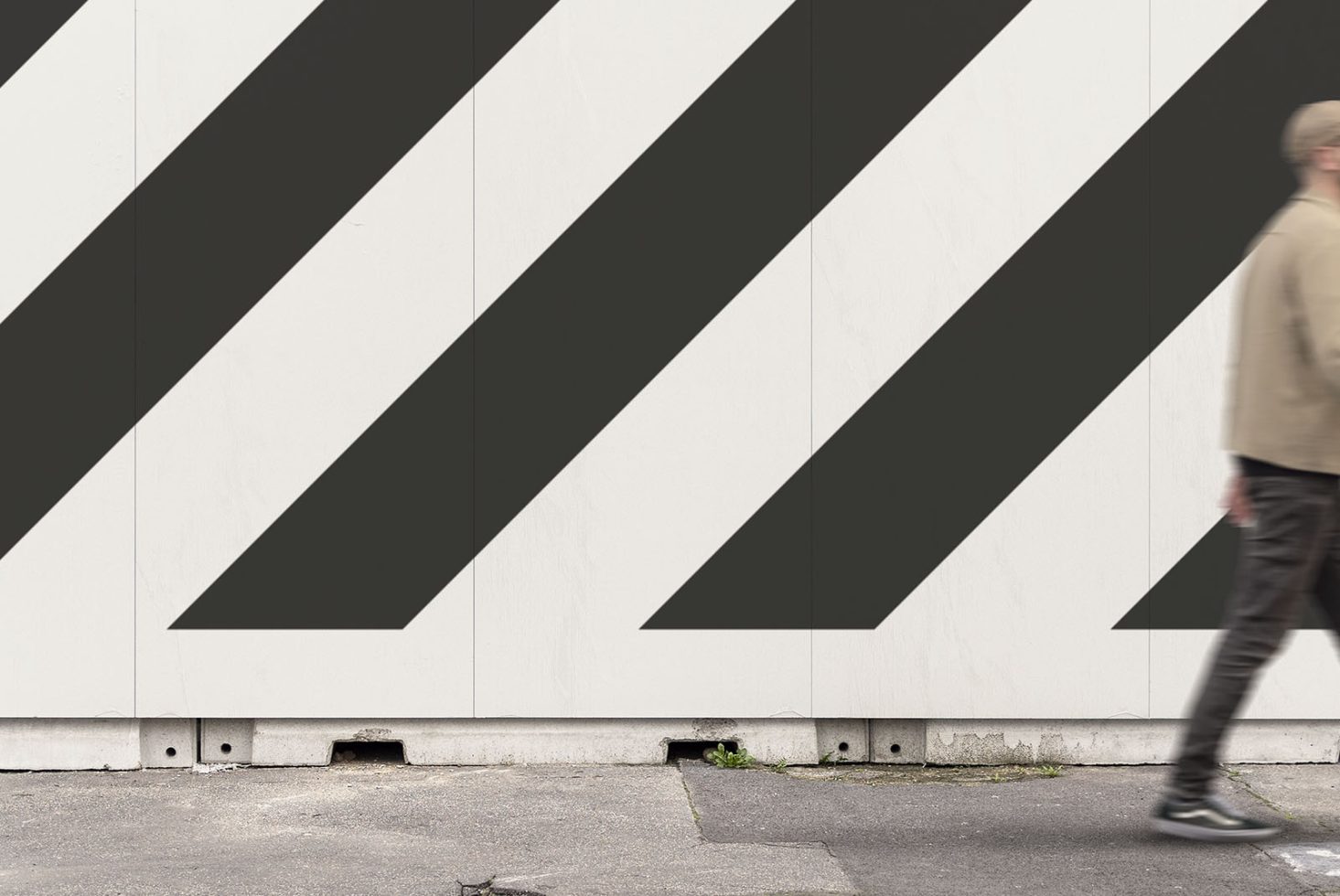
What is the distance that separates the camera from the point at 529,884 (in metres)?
3.92

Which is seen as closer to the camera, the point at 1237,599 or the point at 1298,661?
the point at 1237,599

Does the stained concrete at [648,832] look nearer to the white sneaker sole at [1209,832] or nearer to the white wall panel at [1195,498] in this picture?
the white sneaker sole at [1209,832]

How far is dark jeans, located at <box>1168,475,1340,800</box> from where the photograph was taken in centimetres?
388

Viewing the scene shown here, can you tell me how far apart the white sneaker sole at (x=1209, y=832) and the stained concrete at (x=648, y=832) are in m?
0.04

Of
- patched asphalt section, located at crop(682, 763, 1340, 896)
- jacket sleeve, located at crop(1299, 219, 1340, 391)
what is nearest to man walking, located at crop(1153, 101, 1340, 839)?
jacket sleeve, located at crop(1299, 219, 1340, 391)

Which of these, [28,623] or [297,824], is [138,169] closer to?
[28,623]

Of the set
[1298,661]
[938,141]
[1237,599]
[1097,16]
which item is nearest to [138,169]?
[938,141]

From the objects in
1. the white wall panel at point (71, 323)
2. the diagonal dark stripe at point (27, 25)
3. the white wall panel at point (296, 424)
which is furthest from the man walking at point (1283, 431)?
the diagonal dark stripe at point (27, 25)

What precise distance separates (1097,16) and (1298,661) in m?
2.32

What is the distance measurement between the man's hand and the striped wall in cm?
123

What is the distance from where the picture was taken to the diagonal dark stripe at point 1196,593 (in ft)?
17.5

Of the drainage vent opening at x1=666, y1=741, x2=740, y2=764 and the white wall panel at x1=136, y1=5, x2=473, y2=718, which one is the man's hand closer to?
the drainage vent opening at x1=666, y1=741, x2=740, y2=764

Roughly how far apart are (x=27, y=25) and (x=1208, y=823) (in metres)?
4.52

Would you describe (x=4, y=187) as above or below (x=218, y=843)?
above
